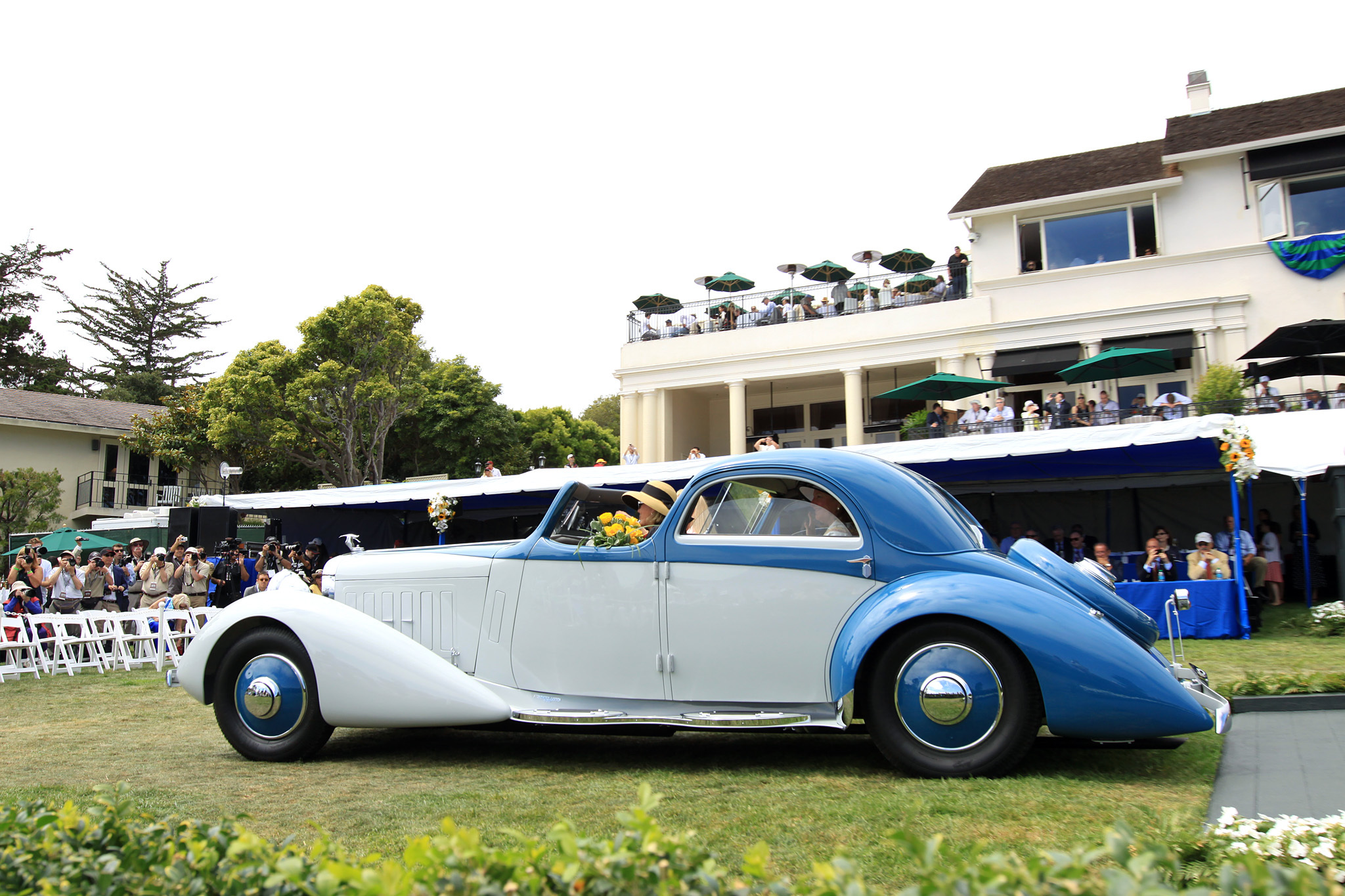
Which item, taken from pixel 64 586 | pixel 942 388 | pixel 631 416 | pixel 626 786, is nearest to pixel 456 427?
pixel 631 416

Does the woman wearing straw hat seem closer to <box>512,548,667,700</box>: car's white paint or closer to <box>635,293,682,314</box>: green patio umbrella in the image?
<box>512,548,667,700</box>: car's white paint

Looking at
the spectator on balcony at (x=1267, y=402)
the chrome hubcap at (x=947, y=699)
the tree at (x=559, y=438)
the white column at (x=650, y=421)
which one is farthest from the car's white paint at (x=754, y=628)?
the tree at (x=559, y=438)

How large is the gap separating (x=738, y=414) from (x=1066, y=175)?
11.6m

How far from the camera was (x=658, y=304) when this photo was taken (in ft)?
104

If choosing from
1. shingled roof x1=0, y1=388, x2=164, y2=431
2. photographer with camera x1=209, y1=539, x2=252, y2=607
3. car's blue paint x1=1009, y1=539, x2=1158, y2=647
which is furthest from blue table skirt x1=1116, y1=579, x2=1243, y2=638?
shingled roof x1=0, y1=388, x2=164, y2=431

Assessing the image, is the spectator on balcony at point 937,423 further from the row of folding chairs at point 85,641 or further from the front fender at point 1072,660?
the front fender at point 1072,660

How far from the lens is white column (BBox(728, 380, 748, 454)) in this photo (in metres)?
29.1

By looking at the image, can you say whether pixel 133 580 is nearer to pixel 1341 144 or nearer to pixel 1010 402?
pixel 1010 402

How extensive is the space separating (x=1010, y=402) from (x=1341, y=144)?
9639 mm

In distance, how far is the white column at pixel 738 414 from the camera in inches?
1145

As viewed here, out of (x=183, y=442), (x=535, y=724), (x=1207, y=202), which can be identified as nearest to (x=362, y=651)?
(x=535, y=724)

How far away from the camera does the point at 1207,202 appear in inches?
950

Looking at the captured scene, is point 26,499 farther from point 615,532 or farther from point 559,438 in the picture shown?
point 615,532

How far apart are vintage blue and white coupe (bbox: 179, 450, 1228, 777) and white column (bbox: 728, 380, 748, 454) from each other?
2268 cm
